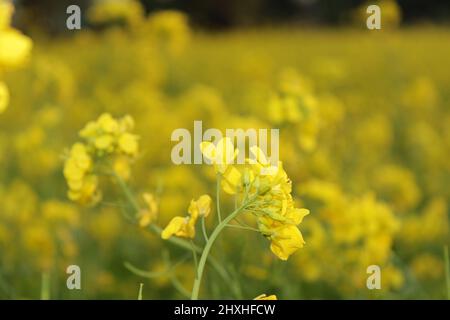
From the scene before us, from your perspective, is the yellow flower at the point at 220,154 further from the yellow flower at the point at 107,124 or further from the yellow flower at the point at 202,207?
the yellow flower at the point at 107,124

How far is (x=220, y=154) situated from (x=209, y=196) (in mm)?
183

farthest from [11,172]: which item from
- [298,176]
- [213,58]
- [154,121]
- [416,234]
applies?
[213,58]

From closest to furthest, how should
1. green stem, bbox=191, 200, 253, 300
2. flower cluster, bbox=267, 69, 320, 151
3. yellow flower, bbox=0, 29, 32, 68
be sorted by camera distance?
1. yellow flower, bbox=0, 29, 32, 68
2. green stem, bbox=191, 200, 253, 300
3. flower cluster, bbox=267, 69, 320, 151

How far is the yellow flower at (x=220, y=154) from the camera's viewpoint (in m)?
1.04

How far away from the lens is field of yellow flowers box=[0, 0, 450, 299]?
1485 mm

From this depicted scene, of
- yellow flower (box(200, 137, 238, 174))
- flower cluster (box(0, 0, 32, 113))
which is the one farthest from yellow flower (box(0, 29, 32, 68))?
yellow flower (box(200, 137, 238, 174))

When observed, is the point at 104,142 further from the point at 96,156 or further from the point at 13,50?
the point at 13,50

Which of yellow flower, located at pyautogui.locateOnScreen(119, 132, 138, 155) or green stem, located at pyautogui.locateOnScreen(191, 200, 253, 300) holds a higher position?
yellow flower, located at pyautogui.locateOnScreen(119, 132, 138, 155)

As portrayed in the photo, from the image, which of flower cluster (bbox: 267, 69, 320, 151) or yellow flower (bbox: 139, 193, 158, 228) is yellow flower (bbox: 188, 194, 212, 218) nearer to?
yellow flower (bbox: 139, 193, 158, 228)

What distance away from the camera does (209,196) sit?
1212 mm

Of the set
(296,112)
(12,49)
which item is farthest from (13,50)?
(296,112)

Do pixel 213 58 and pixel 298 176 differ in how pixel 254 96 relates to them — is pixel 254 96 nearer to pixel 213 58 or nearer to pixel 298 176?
pixel 298 176

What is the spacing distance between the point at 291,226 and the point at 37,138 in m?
2.18

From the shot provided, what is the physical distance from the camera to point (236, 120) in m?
3.05
